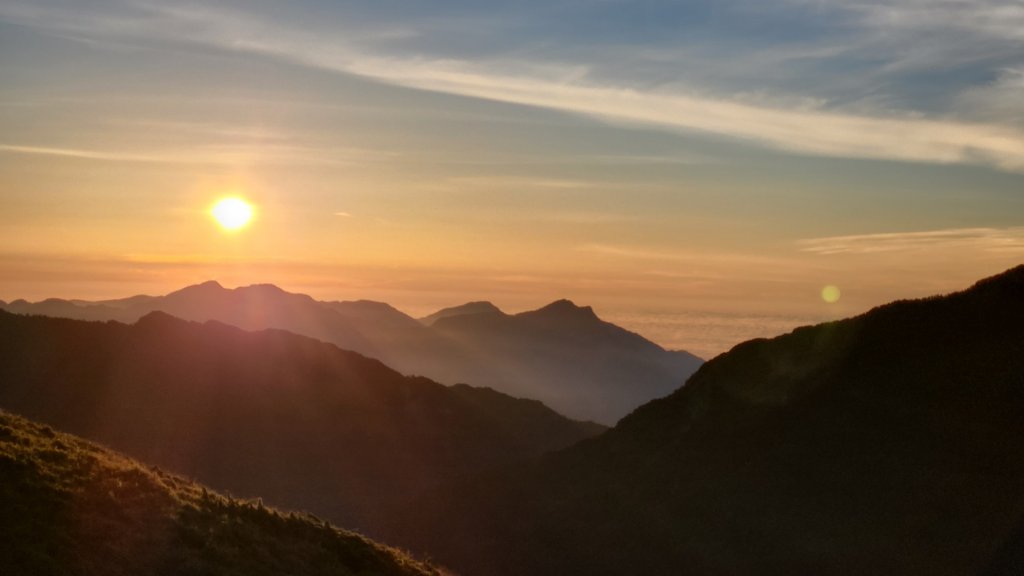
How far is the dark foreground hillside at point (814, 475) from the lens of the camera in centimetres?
4447

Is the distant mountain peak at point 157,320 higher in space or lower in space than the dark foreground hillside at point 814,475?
higher

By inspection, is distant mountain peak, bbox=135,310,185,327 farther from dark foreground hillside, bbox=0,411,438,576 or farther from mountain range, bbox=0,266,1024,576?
dark foreground hillside, bbox=0,411,438,576

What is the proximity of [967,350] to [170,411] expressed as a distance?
75.3m

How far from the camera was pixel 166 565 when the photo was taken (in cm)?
2070

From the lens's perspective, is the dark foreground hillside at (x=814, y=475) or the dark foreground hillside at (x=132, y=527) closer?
the dark foreground hillside at (x=132, y=527)

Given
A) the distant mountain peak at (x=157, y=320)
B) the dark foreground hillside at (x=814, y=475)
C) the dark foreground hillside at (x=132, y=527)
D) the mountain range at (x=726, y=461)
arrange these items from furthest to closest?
the distant mountain peak at (x=157, y=320)
the mountain range at (x=726, y=461)
the dark foreground hillside at (x=814, y=475)
the dark foreground hillside at (x=132, y=527)

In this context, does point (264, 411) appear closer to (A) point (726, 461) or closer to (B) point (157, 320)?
(B) point (157, 320)

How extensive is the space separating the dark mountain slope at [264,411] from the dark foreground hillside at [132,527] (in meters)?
50.8

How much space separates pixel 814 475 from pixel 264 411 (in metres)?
64.9

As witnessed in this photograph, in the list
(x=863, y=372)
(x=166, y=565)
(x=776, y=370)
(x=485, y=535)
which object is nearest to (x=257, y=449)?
(x=485, y=535)

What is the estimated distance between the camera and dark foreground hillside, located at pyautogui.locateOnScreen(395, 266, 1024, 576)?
4447cm

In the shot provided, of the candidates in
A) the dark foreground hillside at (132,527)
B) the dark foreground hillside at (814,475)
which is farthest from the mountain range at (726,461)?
the dark foreground hillside at (132,527)

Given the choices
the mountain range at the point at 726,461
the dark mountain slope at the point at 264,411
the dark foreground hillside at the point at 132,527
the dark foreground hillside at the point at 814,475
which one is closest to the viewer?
the dark foreground hillside at the point at 132,527

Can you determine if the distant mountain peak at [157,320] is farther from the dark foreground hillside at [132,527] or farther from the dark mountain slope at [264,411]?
the dark foreground hillside at [132,527]
